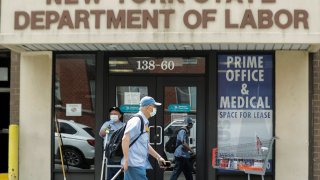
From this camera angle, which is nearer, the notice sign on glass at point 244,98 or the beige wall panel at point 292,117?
the beige wall panel at point 292,117

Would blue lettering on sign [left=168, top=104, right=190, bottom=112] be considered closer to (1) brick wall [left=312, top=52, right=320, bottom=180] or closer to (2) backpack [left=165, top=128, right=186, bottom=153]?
(2) backpack [left=165, top=128, right=186, bottom=153]

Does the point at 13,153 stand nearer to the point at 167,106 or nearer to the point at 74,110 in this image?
the point at 74,110

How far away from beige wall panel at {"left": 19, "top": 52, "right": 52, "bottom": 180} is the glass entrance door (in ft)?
4.02

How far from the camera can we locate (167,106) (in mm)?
11234

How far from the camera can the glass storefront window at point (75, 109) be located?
1127 cm

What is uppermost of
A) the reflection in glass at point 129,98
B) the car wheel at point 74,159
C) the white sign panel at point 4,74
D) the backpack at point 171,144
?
the white sign panel at point 4,74

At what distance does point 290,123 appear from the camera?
1067 cm

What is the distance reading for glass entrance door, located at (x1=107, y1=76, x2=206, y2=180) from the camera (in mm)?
11148

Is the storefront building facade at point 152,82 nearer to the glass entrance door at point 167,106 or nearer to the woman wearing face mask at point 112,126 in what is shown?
the glass entrance door at point 167,106

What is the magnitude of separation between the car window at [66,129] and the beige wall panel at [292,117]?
3803 mm

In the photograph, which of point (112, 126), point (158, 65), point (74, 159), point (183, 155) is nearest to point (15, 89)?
point (74, 159)

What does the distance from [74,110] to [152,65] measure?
171 centimetres

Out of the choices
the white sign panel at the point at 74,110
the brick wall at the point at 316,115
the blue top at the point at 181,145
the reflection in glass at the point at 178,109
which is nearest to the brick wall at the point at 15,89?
the white sign panel at the point at 74,110

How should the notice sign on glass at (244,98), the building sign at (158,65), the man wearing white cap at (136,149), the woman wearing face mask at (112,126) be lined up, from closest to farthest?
1. the man wearing white cap at (136,149)
2. the woman wearing face mask at (112,126)
3. the notice sign on glass at (244,98)
4. the building sign at (158,65)
